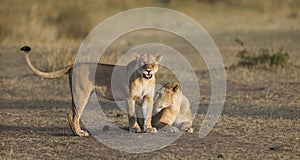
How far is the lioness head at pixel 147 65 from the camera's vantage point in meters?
8.41

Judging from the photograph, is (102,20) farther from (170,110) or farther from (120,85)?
(120,85)

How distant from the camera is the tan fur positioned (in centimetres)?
905

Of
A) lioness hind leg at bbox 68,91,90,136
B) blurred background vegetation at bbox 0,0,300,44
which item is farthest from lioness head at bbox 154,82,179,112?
blurred background vegetation at bbox 0,0,300,44

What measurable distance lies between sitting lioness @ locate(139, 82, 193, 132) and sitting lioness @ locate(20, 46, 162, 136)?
1.01ft

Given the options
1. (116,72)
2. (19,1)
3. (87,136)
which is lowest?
(87,136)

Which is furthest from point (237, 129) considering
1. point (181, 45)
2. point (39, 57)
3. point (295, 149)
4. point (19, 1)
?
point (19, 1)

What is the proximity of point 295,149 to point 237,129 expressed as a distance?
4.45 ft

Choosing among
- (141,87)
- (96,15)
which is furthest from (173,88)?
(96,15)

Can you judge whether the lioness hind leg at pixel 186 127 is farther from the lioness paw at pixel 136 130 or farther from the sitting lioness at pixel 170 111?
the lioness paw at pixel 136 130

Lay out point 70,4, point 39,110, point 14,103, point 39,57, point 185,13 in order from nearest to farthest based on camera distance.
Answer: point 39,110
point 14,103
point 39,57
point 70,4
point 185,13

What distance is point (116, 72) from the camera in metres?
8.84

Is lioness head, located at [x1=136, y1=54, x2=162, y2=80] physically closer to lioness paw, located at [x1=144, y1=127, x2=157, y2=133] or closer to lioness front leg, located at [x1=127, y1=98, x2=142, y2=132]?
lioness front leg, located at [x1=127, y1=98, x2=142, y2=132]

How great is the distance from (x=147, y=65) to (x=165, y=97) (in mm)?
786

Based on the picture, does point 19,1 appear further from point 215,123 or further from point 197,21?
point 215,123
